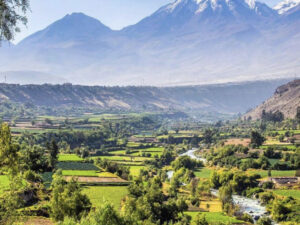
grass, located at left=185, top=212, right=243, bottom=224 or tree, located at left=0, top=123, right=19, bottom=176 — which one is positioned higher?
tree, located at left=0, top=123, right=19, bottom=176

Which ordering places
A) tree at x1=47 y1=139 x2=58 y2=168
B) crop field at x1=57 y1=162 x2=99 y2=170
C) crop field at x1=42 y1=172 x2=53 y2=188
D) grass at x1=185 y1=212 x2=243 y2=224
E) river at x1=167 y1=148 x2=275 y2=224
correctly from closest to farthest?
grass at x1=185 y1=212 x2=243 y2=224 → crop field at x1=42 y1=172 x2=53 y2=188 → river at x1=167 y1=148 x2=275 y2=224 → tree at x1=47 y1=139 x2=58 y2=168 → crop field at x1=57 y1=162 x2=99 y2=170

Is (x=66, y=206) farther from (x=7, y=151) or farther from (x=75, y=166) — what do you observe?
(x=75, y=166)

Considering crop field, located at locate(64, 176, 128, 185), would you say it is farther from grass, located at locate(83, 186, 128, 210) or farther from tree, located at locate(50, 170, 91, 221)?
tree, located at locate(50, 170, 91, 221)

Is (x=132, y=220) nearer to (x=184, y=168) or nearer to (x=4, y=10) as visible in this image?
(x=4, y=10)

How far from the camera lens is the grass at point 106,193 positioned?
70.8 meters

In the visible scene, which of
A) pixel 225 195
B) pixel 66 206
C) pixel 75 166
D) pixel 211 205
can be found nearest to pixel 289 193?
pixel 225 195

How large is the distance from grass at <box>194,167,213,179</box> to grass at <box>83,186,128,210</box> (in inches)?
1362

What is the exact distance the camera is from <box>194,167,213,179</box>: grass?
4435 inches

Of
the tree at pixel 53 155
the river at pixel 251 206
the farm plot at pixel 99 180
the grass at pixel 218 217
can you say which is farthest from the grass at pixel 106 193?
the river at pixel 251 206

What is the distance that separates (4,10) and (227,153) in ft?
386

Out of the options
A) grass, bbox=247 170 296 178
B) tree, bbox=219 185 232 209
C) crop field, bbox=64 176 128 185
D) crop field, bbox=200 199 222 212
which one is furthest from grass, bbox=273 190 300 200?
crop field, bbox=64 176 128 185

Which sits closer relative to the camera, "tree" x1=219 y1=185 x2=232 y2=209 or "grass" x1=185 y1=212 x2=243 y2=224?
"grass" x1=185 y1=212 x2=243 y2=224

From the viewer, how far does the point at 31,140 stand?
5782 inches

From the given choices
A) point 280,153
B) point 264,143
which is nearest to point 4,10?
point 280,153
